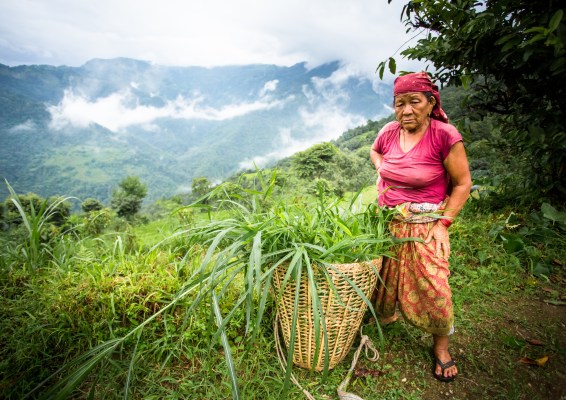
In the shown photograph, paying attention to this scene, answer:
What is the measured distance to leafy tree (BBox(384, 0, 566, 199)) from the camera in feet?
6.01

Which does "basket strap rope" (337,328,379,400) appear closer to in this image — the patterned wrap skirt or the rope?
the rope

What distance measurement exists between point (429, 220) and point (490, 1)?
7.02 ft

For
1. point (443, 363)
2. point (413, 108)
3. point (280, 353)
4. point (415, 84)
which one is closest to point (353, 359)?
point (280, 353)

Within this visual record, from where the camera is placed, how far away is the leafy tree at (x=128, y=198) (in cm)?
4362

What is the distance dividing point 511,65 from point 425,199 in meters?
1.75

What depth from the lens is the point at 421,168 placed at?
1610 mm

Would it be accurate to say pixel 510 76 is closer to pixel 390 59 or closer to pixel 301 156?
pixel 390 59

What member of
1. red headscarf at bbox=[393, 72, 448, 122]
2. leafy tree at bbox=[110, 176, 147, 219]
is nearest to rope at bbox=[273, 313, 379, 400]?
red headscarf at bbox=[393, 72, 448, 122]

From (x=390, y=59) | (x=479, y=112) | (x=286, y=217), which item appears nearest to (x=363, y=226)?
(x=286, y=217)

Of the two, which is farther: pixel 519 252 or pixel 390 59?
pixel 519 252

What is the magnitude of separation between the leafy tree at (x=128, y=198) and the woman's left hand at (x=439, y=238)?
44.8 metres

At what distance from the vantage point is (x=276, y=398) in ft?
5.02

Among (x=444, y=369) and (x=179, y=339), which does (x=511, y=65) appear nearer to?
(x=444, y=369)

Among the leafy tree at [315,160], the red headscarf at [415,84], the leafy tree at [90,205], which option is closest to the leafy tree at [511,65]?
the red headscarf at [415,84]
